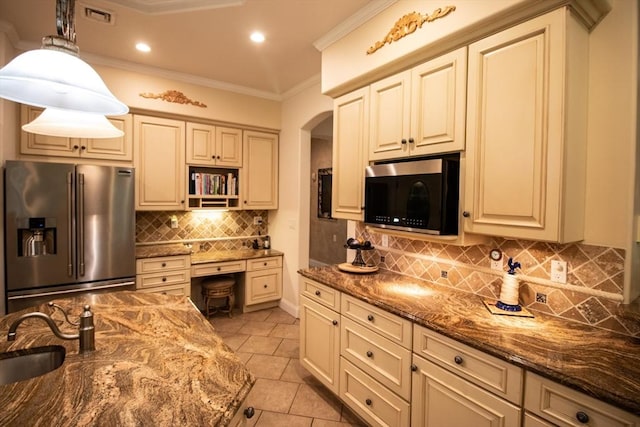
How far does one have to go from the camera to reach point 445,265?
2.11m

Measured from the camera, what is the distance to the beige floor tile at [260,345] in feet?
10.0

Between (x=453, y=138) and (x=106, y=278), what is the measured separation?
3167 mm

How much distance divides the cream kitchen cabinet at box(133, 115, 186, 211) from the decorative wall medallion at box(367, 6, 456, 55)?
8.25 feet

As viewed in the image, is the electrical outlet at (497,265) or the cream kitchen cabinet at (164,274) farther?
the cream kitchen cabinet at (164,274)

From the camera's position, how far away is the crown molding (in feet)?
6.98

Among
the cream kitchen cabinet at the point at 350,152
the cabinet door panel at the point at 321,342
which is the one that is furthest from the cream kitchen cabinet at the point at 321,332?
the cream kitchen cabinet at the point at 350,152

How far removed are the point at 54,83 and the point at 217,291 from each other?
3005 millimetres

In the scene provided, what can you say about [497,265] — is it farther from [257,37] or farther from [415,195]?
[257,37]

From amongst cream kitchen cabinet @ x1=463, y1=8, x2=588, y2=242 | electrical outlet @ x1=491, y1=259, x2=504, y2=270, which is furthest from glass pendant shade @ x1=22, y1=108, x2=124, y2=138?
electrical outlet @ x1=491, y1=259, x2=504, y2=270

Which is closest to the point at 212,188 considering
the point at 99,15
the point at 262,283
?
the point at 262,283

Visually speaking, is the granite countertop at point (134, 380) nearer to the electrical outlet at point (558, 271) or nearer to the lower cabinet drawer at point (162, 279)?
the electrical outlet at point (558, 271)

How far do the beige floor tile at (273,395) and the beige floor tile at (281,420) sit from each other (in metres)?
0.05

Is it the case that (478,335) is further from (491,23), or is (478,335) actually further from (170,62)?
(170,62)

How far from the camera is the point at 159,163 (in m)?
3.43
